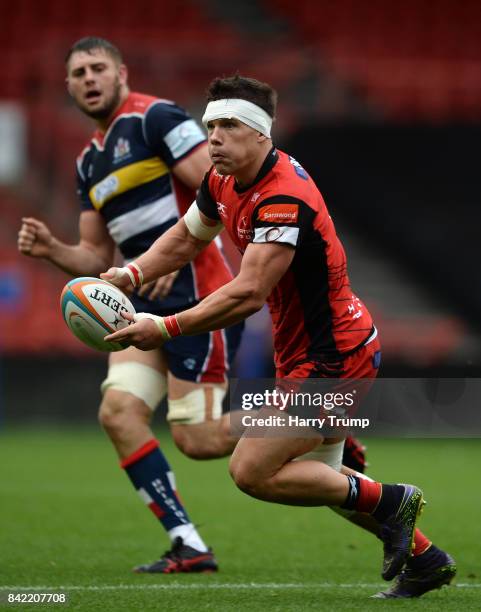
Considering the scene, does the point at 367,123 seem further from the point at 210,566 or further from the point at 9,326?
the point at 210,566

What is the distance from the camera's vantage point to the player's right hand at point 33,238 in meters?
6.06

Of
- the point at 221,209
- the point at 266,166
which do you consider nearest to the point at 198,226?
the point at 221,209

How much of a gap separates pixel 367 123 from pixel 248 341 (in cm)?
351

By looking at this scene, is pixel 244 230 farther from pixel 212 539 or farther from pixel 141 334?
pixel 212 539

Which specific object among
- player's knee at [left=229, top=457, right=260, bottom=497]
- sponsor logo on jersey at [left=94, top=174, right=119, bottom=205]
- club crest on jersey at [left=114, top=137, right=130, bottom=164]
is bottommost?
player's knee at [left=229, top=457, right=260, bottom=497]

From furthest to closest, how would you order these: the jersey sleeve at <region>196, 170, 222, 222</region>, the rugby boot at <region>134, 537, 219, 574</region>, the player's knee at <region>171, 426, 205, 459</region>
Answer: the player's knee at <region>171, 426, 205, 459</region> → the rugby boot at <region>134, 537, 219, 574</region> → the jersey sleeve at <region>196, 170, 222, 222</region>

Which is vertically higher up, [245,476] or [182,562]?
[245,476]

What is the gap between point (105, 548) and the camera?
6.56m

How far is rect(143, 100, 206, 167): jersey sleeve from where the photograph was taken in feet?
20.1

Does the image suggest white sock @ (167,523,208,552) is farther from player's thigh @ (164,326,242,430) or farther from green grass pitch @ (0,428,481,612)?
player's thigh @ (164,326,242,430)

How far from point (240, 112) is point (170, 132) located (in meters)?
1.36

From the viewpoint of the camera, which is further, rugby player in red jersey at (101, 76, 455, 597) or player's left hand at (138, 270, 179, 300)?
player's left hand at (138, 270, 179, 300)

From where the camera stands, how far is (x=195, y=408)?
240 inches

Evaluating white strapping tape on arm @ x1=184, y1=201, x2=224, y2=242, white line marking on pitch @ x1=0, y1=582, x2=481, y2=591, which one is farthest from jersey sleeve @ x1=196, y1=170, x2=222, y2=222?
white line marking on pitch @ x1=0, y1=582, x2=481, y2=591
